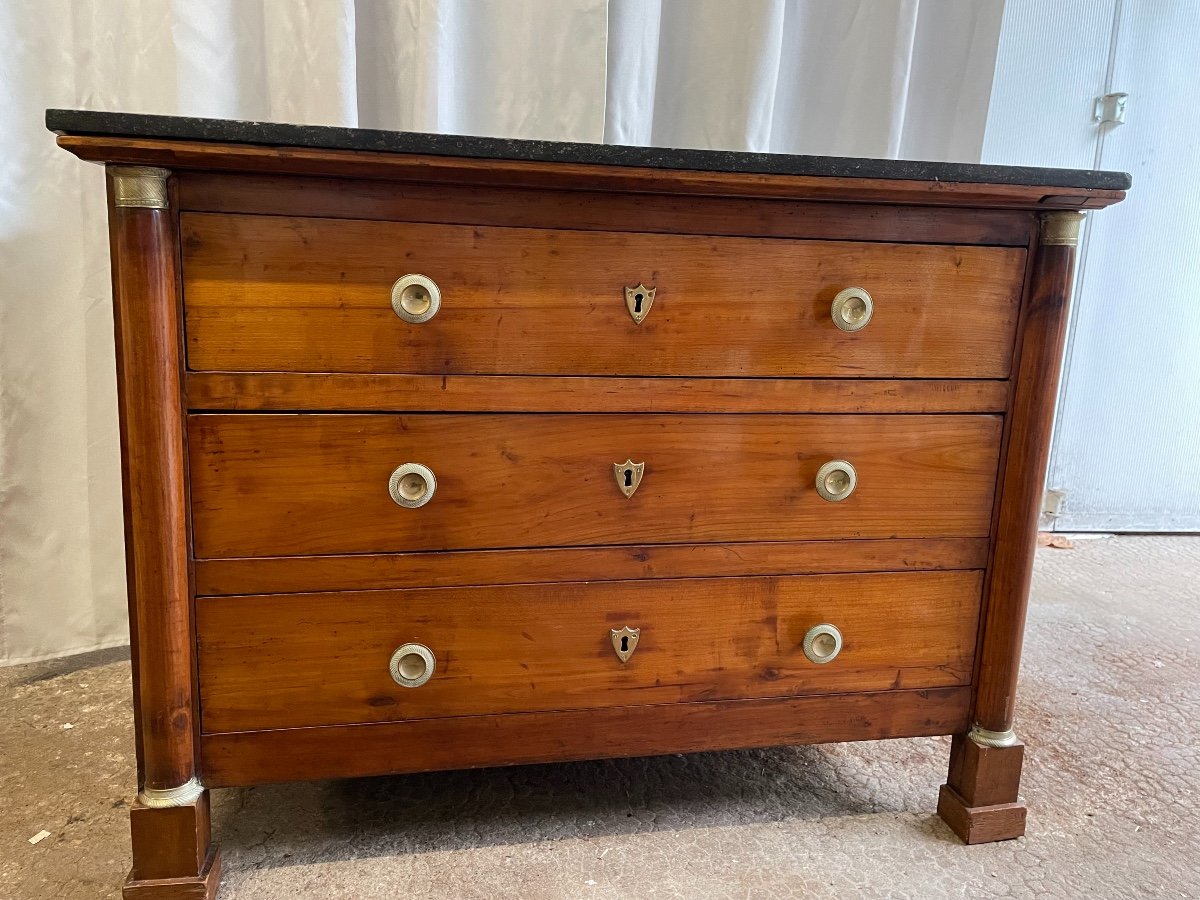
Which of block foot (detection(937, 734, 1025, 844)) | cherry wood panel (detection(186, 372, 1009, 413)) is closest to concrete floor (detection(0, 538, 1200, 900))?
block foot (detection(937, 734, 1025, 844))

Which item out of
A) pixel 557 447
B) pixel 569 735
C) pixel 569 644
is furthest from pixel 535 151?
pixel 569 735

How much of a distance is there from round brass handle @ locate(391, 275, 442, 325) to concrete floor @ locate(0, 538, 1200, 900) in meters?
0.69

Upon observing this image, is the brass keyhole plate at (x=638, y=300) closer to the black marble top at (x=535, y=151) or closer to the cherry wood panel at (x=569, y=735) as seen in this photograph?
the black marble top at (x=535, y=151)

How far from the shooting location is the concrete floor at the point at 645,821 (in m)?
1.04

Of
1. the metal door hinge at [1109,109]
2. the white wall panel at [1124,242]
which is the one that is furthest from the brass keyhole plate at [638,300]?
the metal door hinge at [1109,109]

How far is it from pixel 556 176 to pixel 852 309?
0.39 meters

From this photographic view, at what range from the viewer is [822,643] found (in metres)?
1.08

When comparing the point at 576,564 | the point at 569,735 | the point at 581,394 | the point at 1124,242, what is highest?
the point at 1124,242

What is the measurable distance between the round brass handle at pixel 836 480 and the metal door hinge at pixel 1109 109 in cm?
188

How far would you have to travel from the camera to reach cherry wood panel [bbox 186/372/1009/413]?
91 centimetres

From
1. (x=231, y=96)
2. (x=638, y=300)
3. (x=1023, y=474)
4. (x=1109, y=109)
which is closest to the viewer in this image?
(x=638, y=300)

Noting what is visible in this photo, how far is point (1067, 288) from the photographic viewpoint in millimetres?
1036

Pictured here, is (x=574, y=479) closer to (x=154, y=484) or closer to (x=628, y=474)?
(x=628, y=474)

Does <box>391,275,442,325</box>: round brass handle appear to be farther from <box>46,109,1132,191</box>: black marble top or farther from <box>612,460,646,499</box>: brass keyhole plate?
<box>612,460,646,499</box>: brass keyhole plate
